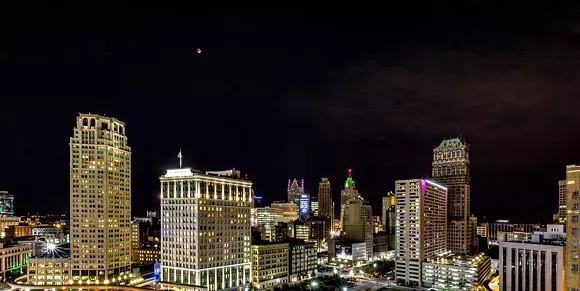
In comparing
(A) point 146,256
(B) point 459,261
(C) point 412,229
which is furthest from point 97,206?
(B) point 459,261

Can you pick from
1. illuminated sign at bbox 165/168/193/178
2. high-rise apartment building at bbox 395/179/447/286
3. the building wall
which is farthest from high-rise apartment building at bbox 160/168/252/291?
the building wall

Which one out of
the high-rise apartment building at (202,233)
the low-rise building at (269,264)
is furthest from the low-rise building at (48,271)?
the low-rise building at (269,264)

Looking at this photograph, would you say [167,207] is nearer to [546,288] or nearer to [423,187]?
[423,187]

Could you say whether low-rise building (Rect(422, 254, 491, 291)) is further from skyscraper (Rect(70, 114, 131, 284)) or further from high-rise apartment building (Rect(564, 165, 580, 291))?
skyscraper (Rect(70, 114, 131, 284))

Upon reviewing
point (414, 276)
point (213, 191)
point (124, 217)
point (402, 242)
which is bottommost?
point (414, 276)

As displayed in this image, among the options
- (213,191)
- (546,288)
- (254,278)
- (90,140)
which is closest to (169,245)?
(213,191)

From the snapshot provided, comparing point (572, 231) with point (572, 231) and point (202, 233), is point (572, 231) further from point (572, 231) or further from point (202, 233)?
Result: point (202, 233)

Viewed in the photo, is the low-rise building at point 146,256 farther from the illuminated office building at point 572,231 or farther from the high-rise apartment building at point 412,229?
Answer: the illuminated office building at point 572,231
